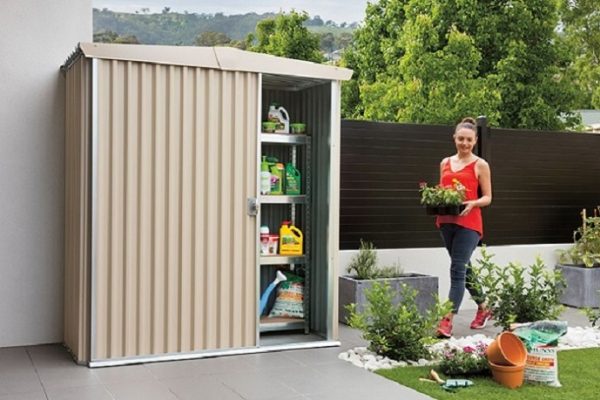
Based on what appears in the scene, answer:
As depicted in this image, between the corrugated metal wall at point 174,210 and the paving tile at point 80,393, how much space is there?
1.67 ft

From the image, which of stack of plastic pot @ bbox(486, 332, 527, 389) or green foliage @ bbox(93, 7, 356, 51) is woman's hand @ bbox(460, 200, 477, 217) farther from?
green foliage @ bbox(93, 7, 356, 51)

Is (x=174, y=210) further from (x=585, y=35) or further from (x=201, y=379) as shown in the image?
(x=585, y=35)

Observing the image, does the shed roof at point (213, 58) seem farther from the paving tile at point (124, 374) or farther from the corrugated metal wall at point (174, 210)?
the paving tile at point (124, 374)

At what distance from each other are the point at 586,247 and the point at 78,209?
5244 millimetres

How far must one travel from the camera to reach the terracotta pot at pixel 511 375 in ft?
15.0

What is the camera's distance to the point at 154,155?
5.07 metres

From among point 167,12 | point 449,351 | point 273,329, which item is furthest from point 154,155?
point 167,12

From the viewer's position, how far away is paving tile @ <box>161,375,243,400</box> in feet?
14.1

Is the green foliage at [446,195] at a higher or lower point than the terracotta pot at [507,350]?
higher

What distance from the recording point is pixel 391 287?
6543mm

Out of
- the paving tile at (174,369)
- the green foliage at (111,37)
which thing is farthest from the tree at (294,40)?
the paving tile at (174,369)

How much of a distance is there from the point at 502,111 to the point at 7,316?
1905cm

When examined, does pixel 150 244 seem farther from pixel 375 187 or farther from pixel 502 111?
pixel 502 111

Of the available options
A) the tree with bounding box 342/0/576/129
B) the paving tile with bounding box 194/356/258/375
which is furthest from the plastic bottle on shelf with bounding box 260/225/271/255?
the tree with bounding box 342/0/576/129
